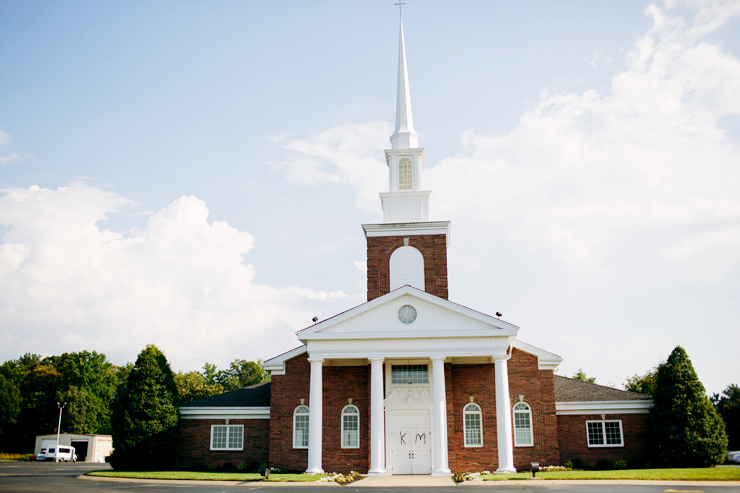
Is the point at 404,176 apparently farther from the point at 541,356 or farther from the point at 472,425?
the point at 472,425

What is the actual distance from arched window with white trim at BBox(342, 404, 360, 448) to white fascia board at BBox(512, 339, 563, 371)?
8952 mm

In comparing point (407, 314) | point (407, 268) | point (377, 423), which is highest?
point (407, 268)

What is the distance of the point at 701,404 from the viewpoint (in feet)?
95.7

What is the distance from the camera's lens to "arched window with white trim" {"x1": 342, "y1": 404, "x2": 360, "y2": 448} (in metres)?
31.0

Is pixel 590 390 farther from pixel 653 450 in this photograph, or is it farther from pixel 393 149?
pixel 393 149

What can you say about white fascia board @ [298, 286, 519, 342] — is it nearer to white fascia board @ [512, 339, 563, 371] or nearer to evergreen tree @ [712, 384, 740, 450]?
white fascia board @ [512, 339, 563, 371]

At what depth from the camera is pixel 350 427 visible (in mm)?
31422

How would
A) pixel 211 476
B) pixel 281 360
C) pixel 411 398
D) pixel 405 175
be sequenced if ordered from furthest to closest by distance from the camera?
pixel 405 175, pixel 281 360, pixel 411 398, pixel 211 476

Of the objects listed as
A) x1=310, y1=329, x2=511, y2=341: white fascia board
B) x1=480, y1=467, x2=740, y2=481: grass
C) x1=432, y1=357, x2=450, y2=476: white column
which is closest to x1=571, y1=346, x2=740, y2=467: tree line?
x1=480, y1=467, x2=740, y2=481: grass

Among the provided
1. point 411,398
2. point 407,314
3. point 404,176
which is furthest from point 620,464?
point 404,176

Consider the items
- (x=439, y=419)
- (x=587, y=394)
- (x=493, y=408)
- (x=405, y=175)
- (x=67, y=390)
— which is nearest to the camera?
(x=439, y=419)

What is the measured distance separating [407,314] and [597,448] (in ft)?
41.0

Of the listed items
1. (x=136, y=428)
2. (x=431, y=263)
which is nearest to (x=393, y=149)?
(x=431, y=263)

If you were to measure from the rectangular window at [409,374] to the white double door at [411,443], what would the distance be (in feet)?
5.29
